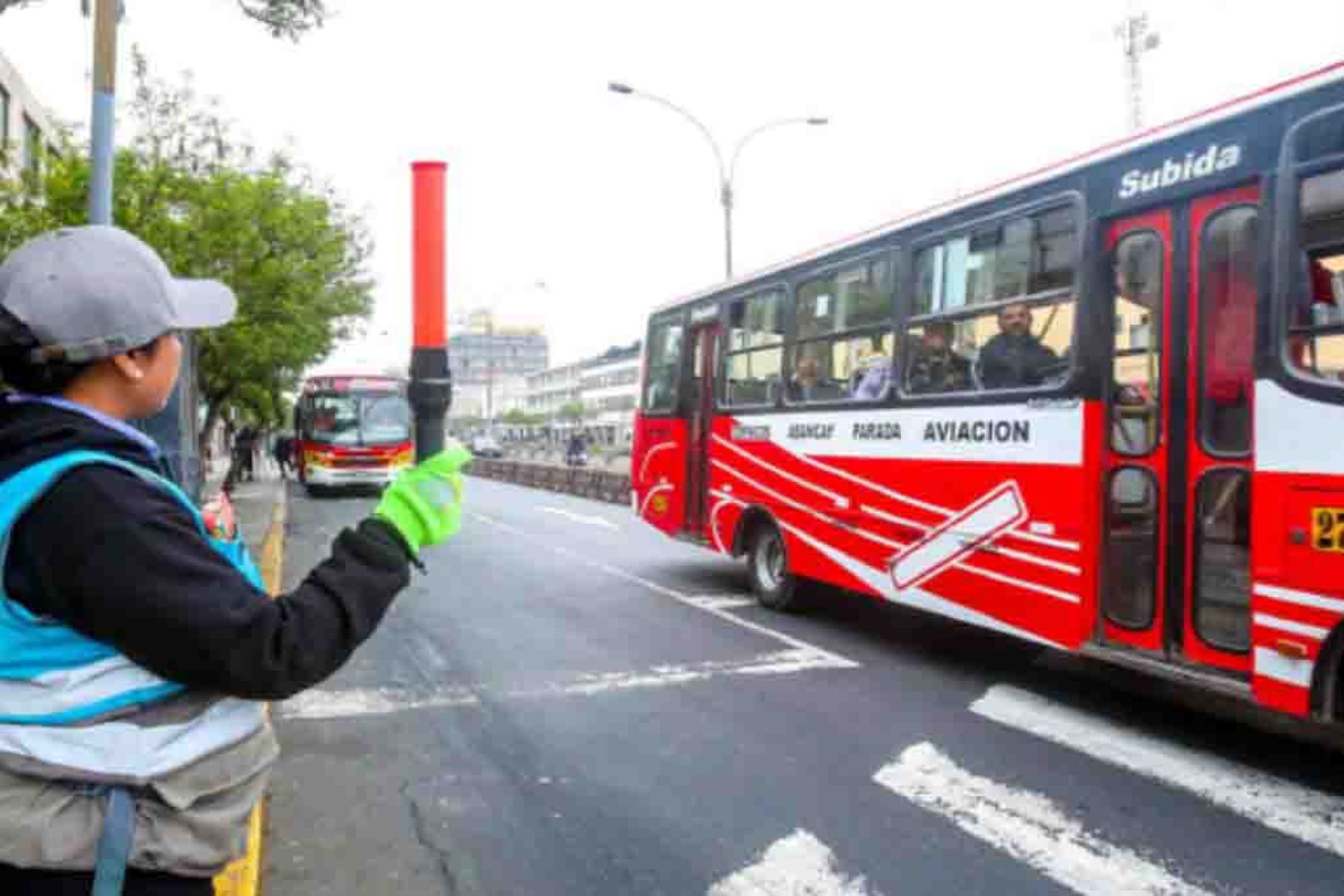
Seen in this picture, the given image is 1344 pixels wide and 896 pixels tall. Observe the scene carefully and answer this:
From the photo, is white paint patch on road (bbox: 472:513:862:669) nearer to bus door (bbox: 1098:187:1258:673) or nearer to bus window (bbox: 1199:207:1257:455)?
bus door (bbox: 1098:187:1258:673)

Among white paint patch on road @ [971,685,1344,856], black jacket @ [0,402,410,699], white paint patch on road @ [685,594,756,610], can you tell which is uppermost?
black jacket @ [0,402,410,699]

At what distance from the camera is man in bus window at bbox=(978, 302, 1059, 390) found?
6.30 metres

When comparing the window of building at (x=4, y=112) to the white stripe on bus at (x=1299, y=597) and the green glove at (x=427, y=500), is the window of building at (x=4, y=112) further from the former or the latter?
the green glove at (x=427, y=500)

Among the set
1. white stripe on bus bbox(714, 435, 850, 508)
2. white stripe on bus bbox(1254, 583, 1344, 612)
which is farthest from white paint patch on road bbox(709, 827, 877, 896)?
white stripe on bus bbox(714, 435, 850, 508)

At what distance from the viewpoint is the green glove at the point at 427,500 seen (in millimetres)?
1751

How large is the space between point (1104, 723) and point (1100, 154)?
3336 mm

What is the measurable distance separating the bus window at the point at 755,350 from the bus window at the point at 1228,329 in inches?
170

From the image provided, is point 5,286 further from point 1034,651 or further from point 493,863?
point 1034,651

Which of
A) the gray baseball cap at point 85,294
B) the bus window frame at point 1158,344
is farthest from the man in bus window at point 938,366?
the gray baseball cap at point 85,294

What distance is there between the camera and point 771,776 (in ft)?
16.6

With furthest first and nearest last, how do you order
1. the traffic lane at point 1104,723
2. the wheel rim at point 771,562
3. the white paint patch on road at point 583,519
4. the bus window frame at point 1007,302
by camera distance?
the white paint patch on road at point 583,519 → the wheel rim at point 771,562 → the bus window frame at point 1007,302 → the traffic lane at point 1104,723

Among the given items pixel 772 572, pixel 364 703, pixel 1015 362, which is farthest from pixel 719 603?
pixel 1015 362

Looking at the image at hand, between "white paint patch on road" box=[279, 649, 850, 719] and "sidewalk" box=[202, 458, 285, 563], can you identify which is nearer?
"white paint patch on road" box=[279, 649, 850, 719]

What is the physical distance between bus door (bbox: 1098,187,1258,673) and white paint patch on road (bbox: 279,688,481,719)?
3993mm
